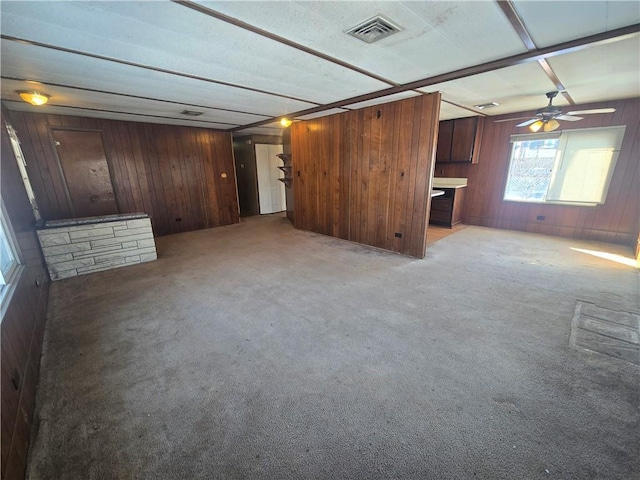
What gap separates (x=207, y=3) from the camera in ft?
5.23

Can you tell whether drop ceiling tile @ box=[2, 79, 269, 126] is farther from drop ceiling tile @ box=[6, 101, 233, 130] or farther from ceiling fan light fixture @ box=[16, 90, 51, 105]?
drop ceiling tile @ box=[6, 101, 233, 130]

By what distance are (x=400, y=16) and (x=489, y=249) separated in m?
4.03

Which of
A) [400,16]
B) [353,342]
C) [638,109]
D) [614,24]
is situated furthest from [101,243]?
[638,109]

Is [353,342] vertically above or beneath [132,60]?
beneath

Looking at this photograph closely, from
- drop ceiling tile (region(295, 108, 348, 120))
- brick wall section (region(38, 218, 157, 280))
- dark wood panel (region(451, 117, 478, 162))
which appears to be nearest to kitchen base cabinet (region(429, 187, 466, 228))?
dark wood panel (region(451, 117, 478, 162))

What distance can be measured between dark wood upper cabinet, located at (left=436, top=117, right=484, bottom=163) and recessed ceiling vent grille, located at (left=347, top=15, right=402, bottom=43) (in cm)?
477

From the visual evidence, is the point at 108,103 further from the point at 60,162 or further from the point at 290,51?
the point at 290,51

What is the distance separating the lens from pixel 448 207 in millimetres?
5996

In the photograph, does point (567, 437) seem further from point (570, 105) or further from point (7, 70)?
point (570, 105)

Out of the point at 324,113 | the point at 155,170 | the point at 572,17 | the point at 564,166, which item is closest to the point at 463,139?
the point at 564,166

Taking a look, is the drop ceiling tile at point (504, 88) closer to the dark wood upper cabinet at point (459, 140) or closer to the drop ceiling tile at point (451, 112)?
the drop ceiling tile at point (451, 112)

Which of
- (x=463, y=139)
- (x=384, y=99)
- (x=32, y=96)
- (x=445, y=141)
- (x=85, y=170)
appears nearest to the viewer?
(x=32, y=96)

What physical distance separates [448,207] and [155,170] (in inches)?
262

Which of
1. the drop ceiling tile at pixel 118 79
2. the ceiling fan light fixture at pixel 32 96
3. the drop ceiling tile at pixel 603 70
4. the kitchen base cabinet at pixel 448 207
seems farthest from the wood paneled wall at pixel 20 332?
the kitchen base cabinet at pixel 448 207
